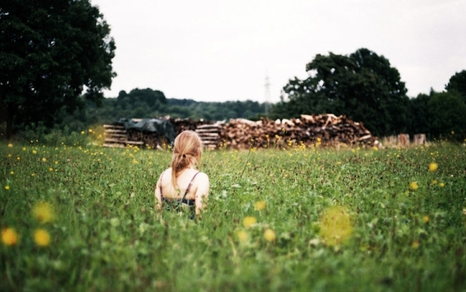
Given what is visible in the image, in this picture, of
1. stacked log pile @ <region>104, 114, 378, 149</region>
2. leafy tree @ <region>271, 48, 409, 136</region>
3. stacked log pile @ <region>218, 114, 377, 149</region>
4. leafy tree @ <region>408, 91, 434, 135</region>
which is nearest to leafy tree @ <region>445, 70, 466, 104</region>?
leafy tree @ <region>408, 91, 434, 135</region>

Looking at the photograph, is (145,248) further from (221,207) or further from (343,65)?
(343,65)

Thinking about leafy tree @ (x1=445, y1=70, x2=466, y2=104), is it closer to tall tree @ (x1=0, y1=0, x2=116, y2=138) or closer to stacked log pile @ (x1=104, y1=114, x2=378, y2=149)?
stacked log pile @ (x1=104, y1=114, x2=378, y2=149)

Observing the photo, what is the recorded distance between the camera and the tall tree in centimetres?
1497

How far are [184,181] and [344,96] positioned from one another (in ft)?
105

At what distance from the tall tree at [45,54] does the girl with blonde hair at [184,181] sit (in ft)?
46.0

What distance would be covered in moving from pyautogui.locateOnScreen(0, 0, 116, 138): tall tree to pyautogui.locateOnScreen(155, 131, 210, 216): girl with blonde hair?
46.0 feet

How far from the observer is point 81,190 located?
4.16 meters

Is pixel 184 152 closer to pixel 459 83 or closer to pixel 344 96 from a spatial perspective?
pixel 344 96

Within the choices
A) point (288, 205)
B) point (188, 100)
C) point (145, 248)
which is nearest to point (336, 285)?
point (145, 248)

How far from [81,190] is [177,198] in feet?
4.71

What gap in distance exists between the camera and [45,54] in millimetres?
14953

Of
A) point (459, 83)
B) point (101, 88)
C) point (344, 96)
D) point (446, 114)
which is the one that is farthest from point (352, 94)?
point (459, 83)

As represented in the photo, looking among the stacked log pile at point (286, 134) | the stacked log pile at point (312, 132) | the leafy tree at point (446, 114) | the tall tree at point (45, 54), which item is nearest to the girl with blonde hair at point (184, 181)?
the stacked log pile at point (286, 134)

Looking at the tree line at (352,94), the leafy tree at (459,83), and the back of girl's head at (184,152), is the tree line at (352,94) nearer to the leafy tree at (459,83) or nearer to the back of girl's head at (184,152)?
the leafy tree at (459,83)
